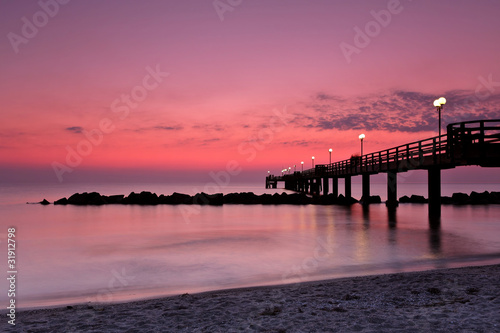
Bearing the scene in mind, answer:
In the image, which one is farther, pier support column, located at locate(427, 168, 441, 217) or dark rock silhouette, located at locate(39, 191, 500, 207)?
dark rock silhouette, located at locate(39, 191, 500, 207)

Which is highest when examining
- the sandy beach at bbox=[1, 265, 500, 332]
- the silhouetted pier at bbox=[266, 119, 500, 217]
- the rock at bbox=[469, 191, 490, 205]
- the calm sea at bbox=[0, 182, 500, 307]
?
the silhouetted pier at bbox=[266, 119, 500, 217]

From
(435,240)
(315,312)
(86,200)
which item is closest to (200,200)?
(86,200)

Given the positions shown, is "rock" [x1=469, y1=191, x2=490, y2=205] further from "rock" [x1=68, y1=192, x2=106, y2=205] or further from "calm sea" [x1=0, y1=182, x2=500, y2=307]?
"rock" [x1=68, y1=192, x2=106, y2=205]

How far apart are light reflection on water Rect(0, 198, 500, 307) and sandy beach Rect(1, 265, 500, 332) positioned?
202cm

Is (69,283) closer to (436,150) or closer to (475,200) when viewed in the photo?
(436,150)

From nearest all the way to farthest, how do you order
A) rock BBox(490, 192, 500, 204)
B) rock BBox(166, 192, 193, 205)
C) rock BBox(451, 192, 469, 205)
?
1. rock BBox(451, 192, 469, 205)
2. rock BBox(166, 192, 193, 205)
3. rock BBox(490, 192, 500, 204)

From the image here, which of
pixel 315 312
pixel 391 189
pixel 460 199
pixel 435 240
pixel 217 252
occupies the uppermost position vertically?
pixel 391 189

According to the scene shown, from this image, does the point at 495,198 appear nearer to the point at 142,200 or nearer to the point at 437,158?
the point at 437,158

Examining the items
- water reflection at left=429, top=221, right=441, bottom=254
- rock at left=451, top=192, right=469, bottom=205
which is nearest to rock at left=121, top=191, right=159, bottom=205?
water reflection at left=429, top=221, right=441, bottom=254

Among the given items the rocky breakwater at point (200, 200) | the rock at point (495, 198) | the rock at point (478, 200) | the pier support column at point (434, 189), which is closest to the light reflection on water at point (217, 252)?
the pier support column at point (434, 189)

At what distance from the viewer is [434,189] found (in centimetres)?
2303

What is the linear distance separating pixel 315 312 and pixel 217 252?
27.4 feet

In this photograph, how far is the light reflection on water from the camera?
31.2ft

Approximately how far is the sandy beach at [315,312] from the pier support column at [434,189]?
648 inches
